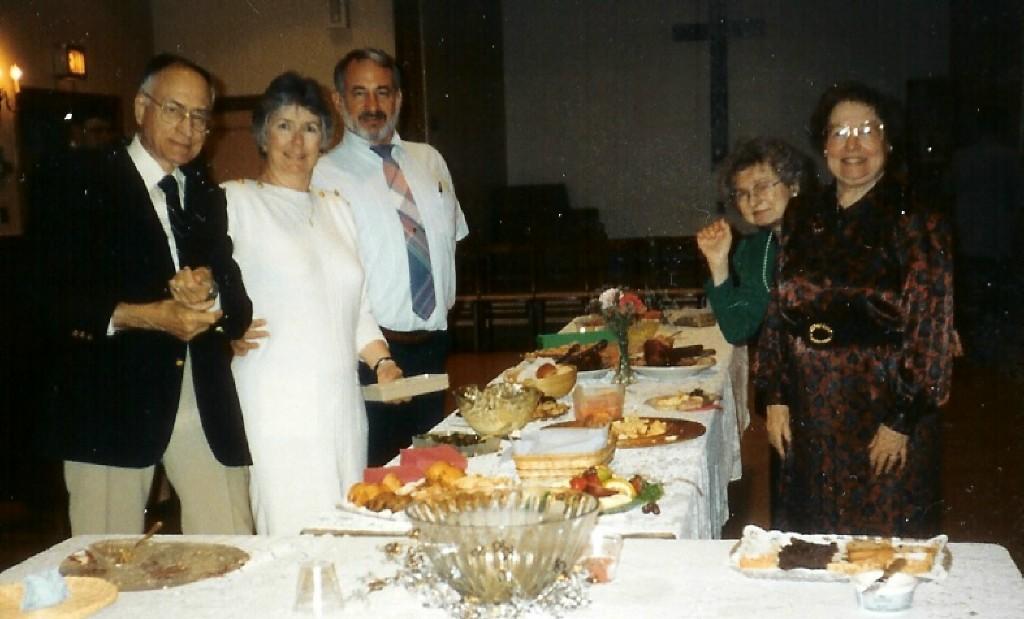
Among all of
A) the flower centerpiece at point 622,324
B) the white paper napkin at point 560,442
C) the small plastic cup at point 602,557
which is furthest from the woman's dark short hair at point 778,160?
the small plastic cup at point 602,557

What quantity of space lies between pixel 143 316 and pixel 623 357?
1398 millimetres

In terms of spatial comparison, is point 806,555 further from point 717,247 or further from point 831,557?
point 717,247

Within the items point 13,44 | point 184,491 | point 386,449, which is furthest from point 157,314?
point 13,44

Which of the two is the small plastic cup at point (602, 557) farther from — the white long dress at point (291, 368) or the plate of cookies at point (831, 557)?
the white long dress at point (291, 368)

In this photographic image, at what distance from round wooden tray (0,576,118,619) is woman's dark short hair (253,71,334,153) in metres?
1.38

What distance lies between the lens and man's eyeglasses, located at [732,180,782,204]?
298 cm

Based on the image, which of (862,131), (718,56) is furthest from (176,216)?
(718,56)

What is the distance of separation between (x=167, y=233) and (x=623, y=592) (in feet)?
4.66

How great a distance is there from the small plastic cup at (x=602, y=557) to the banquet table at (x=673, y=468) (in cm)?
22

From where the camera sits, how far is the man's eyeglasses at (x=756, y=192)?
298 centimetres

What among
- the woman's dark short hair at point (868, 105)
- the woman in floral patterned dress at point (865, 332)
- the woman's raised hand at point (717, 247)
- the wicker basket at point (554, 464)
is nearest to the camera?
the wicker basket at point (554, 464)

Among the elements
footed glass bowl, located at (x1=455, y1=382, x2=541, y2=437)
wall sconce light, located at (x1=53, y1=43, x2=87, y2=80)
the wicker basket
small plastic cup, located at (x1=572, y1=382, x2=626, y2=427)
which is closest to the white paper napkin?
the wicker basket

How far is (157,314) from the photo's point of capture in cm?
219

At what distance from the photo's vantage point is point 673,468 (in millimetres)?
2020
